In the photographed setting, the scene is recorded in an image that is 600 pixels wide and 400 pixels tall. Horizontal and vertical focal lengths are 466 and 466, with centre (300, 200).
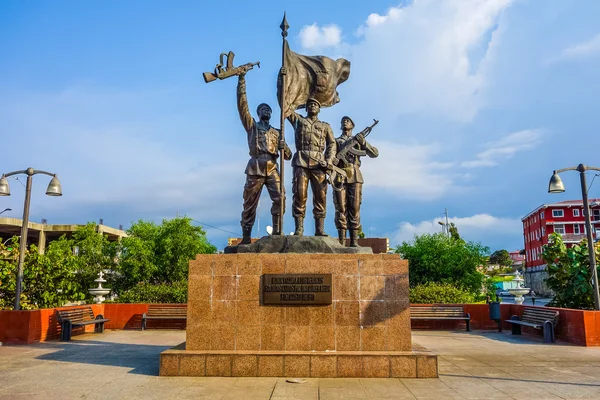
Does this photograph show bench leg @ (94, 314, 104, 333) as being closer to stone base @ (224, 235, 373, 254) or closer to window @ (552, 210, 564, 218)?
stone base @ (224, 235, 373, 254)

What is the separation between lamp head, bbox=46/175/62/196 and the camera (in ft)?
39.4

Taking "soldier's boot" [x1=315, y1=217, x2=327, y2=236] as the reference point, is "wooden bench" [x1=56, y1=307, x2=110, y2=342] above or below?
below

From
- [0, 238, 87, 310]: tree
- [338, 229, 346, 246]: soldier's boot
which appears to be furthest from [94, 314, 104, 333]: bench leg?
[338, 229, 346, 246]: soldier's boot

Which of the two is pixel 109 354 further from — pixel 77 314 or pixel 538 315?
pixel 538 315

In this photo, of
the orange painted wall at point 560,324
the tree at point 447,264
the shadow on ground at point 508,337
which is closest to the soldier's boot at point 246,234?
the shadow on ground at point 508,337

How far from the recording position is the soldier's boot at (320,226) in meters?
8.94

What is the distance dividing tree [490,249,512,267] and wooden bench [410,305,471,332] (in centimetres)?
7296

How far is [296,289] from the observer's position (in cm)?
771

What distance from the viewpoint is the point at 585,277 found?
40.0ft

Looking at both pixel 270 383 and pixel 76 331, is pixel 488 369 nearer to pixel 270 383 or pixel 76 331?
pixel 270 383

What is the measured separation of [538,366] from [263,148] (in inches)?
246

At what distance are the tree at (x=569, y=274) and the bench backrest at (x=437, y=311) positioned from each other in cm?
261

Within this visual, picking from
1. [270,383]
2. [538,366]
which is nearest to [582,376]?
[538,366]

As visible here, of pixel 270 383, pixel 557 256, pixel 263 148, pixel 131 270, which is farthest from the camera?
pixel 131 270
